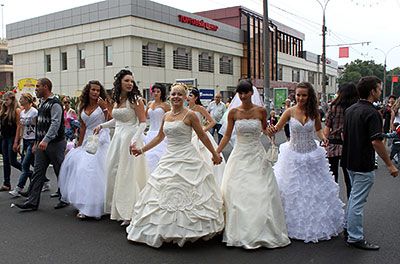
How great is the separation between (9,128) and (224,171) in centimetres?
498

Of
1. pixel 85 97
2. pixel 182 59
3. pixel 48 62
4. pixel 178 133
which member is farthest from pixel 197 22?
pixel 178 133

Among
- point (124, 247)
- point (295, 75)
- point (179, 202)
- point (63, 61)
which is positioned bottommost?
point (124, 247)

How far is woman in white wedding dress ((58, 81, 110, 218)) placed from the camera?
6758mm

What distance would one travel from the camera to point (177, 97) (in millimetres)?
5758

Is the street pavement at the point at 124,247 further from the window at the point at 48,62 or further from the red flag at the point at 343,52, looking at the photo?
the window at the point at 48,62

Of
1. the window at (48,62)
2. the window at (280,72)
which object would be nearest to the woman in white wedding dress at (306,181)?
the window at (48,62)

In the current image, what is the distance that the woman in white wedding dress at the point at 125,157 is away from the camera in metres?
6.32

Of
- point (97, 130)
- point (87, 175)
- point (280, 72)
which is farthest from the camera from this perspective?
point (280, 72)

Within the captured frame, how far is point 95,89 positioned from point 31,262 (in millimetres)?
3140

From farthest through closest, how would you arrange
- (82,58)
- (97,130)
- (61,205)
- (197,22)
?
1. (197,22)
2. (82,58)
3. (61,205)
4. (97,130)

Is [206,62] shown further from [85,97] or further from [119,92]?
[119,92]

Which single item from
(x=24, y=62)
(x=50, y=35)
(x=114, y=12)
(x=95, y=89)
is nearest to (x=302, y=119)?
(x=95, y=89)

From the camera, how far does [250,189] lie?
5.39m

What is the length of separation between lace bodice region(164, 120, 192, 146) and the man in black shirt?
6.53ft
